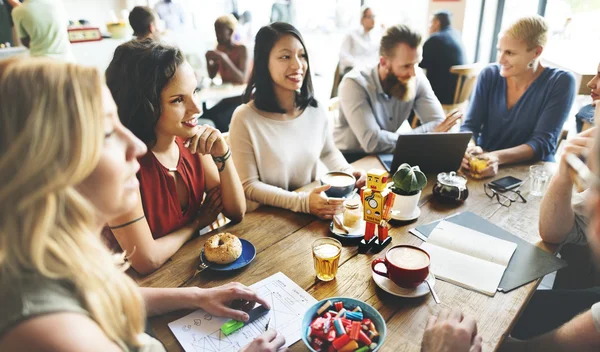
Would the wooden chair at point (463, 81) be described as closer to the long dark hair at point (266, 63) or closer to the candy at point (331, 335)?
the long dark hair at point (266, 63)

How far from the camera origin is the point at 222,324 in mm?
963

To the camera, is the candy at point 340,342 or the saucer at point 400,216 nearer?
the candy at point 340,342

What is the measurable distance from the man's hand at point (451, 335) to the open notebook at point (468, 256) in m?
0.19

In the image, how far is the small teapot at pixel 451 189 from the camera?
4.96 feet

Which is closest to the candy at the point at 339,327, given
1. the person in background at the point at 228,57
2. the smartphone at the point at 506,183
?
the smartphone at the point at 506,183

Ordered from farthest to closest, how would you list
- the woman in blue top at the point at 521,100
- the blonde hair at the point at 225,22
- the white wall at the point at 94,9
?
1. the white wall at the point at 94,9
2. the blonde hair at the point at 225,22
3. the woman in blue top at the point at 521,100

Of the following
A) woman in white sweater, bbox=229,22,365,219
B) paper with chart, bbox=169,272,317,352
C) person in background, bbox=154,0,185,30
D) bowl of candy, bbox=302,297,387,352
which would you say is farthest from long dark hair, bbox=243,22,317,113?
person in background, bbox=154,0,185,30

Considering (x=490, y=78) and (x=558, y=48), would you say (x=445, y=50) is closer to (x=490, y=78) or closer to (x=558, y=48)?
(x=558, y=48)

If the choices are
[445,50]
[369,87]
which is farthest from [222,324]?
[445,50]

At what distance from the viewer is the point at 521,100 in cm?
213

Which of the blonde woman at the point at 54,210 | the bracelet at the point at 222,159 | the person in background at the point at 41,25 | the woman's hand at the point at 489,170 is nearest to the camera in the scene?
the blonde woman at the point at 54,210

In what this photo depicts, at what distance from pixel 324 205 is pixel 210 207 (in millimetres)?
433

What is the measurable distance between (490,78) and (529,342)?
157cm

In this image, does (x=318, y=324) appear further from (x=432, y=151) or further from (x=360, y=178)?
(x=432, y=151)
